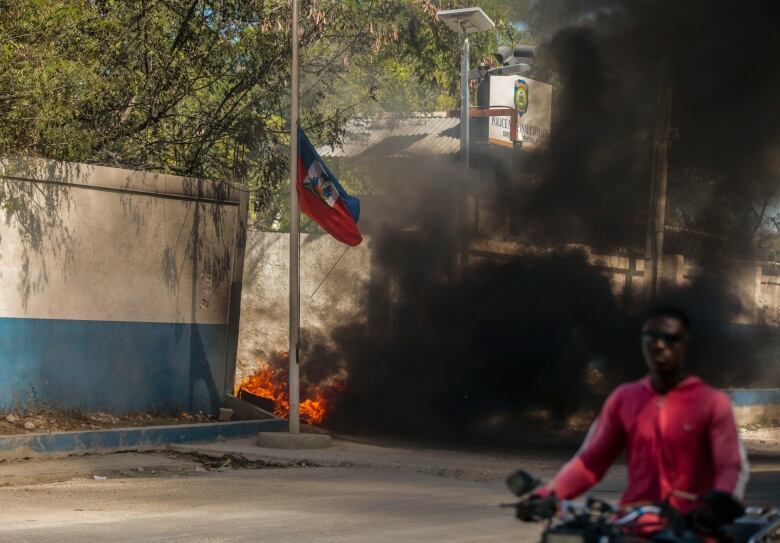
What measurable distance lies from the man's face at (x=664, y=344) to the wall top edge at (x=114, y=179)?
1098 cm

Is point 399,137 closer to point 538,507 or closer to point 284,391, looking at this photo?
point 284,391

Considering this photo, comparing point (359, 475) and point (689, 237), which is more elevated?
point (689, 237)

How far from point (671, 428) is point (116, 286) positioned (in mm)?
12055

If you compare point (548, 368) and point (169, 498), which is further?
point (548, 368)

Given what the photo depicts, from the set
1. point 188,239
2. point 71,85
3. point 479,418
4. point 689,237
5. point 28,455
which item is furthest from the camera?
point 689,237

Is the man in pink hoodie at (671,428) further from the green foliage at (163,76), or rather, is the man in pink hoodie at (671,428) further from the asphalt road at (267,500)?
the green foliage at (163,76)

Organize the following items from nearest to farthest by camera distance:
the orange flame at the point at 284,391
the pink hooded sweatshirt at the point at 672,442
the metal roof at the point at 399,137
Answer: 1. the pink hooded sweatshirt at the point at 672,442
2. the orange flame at the point at 284,391
3. the metal roof at the point at 399,137

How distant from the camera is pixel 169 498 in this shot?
10836 mm

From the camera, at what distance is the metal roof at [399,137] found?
33.2 meters

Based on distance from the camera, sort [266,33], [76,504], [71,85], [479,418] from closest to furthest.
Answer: [76,504] → [71,85] → [266,33] → [479,418]

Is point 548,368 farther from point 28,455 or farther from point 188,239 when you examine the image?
point 28,455

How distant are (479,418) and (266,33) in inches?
270

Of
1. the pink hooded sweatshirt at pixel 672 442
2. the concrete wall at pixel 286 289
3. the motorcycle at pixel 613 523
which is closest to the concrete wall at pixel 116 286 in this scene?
the concrete wall at pixel 286 289

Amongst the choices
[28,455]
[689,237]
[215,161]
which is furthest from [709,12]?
[28,455]
